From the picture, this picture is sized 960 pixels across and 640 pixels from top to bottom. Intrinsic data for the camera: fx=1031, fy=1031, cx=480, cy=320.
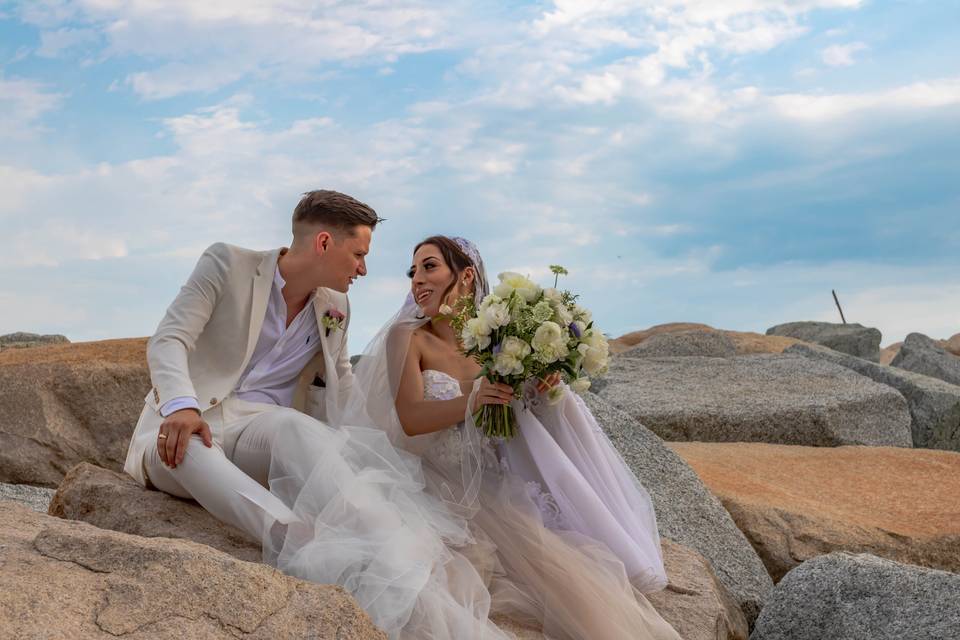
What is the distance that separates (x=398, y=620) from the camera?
444 cm

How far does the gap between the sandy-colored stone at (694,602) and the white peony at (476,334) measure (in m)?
1.78

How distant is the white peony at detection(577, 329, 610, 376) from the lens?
5523 millimetres

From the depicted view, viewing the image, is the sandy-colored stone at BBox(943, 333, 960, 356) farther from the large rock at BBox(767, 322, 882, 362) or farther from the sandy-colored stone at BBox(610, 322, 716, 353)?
the sandy-colored stone at BBox(610, 322, 716, 353)

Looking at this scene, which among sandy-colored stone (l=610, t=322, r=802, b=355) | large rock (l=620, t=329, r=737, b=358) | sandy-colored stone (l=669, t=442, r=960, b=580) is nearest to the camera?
sandy-colored stone (l=669, t=442, r=960, b=580)

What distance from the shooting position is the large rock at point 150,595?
11.4 ft

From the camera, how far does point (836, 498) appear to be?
8.92 meters

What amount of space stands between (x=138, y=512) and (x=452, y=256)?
2.26m

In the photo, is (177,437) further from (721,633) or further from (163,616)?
(721,633)

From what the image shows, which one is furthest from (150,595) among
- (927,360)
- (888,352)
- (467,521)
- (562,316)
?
(888,352)

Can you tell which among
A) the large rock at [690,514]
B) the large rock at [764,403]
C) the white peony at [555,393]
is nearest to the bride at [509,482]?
the white peony at [555,393]

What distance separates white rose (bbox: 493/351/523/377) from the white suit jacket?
46.4 inches

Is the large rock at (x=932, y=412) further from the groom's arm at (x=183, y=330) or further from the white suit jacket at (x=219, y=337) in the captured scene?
the groom's arm at (x=183, y=330)

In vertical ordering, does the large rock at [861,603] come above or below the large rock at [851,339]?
below

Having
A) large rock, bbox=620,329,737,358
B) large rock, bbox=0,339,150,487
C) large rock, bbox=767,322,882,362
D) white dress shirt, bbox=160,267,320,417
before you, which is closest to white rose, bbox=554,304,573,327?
white dress shirt, bbox=160,267,320,417
